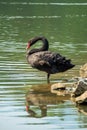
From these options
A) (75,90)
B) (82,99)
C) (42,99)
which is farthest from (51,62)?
(82,99)

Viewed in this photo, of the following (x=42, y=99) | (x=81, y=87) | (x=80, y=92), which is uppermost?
(x=81, y=87)

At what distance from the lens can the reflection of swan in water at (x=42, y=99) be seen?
36.9 feet

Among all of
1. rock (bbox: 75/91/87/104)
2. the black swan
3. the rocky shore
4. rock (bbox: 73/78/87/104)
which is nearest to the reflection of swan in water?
the rocky shore

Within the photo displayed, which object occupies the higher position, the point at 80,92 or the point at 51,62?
the point at 51,62

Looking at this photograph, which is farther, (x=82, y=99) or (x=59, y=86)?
(x=59, y=86)

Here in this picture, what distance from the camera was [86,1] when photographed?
310ft

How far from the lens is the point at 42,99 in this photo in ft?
39.9

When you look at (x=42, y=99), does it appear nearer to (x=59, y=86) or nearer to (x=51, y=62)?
(x=59, y=86)

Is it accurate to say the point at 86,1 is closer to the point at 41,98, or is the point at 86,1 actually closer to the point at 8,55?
the point at 8,55

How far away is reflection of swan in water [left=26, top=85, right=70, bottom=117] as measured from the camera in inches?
443

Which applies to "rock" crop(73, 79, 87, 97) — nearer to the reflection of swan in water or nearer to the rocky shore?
the rocky shore

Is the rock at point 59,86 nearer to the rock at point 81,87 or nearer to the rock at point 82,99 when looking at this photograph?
the rock at point 81,87

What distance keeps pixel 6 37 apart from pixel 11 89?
1618 cm

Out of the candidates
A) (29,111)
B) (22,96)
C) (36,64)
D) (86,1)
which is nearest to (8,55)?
(36,64)
